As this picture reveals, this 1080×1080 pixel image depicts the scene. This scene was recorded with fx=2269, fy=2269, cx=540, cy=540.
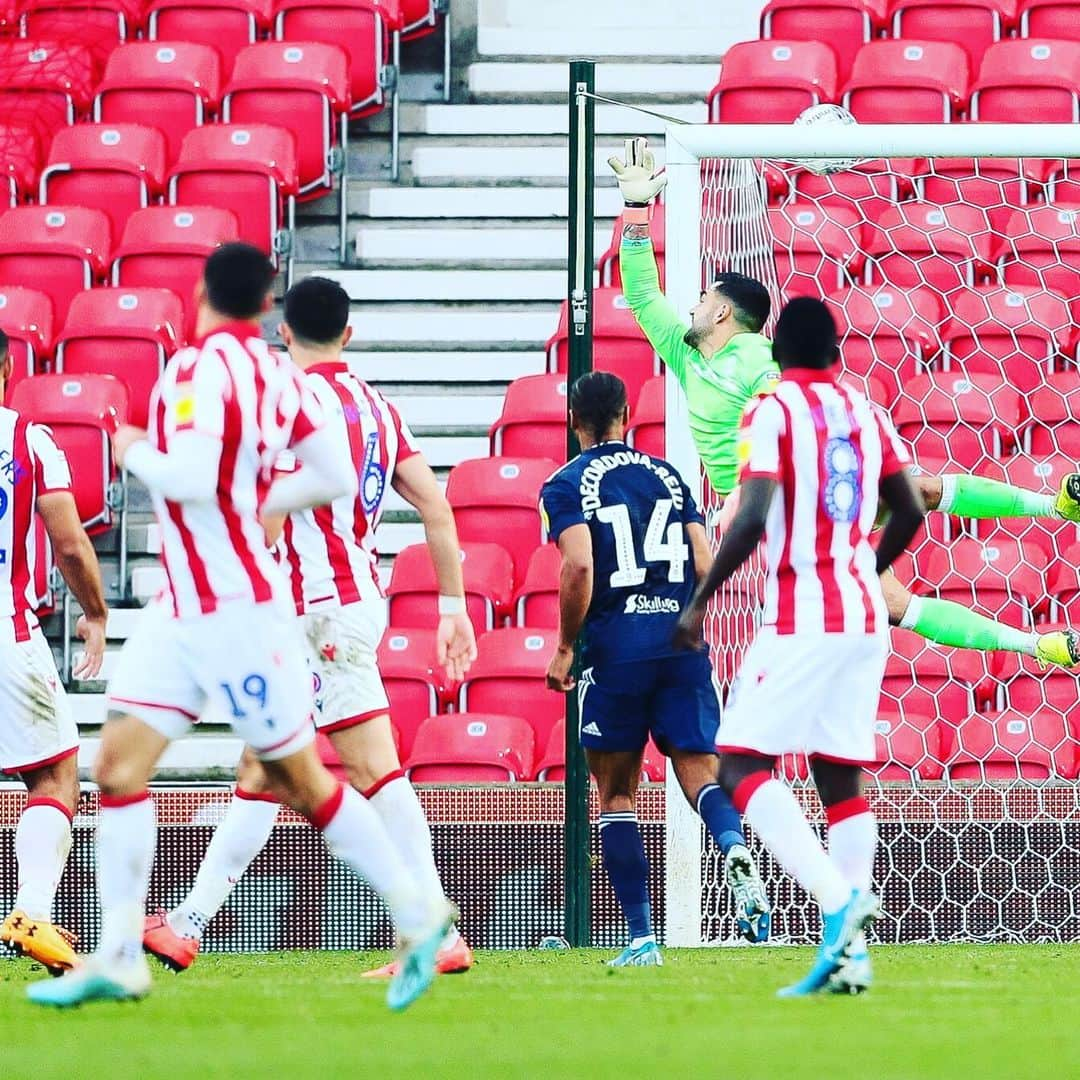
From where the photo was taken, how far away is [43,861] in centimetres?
689

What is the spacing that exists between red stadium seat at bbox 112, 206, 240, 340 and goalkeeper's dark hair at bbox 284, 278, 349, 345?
18.2 ft

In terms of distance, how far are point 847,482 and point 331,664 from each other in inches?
63.6

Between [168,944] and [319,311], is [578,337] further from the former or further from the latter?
[168,944]

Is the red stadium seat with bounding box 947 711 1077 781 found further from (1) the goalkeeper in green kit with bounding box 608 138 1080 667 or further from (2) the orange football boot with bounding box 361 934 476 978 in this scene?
(2) the orange football boot with bounding box 361 934 476 978

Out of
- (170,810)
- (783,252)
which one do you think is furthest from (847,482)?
(783,252)

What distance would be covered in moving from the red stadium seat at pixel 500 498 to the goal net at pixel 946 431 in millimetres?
1522

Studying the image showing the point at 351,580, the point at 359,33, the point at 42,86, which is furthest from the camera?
the point at 42,86

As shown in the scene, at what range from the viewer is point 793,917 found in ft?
29.2

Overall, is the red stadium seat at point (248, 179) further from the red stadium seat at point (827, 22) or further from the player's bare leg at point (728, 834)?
the player's bare leg at point (728, 834)

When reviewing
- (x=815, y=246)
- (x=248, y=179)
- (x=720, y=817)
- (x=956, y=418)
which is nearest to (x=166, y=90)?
(x=248, y=179)

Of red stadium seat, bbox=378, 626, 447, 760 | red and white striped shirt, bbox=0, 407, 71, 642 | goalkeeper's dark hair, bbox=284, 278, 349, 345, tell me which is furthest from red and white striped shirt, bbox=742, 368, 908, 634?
red stadium seat, bbox=378, 626, 447, 760

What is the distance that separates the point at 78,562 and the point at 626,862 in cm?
198

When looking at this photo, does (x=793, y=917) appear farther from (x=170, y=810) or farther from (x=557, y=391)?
(x=557, y=391)

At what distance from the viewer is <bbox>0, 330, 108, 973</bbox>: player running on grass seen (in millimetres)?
6867
